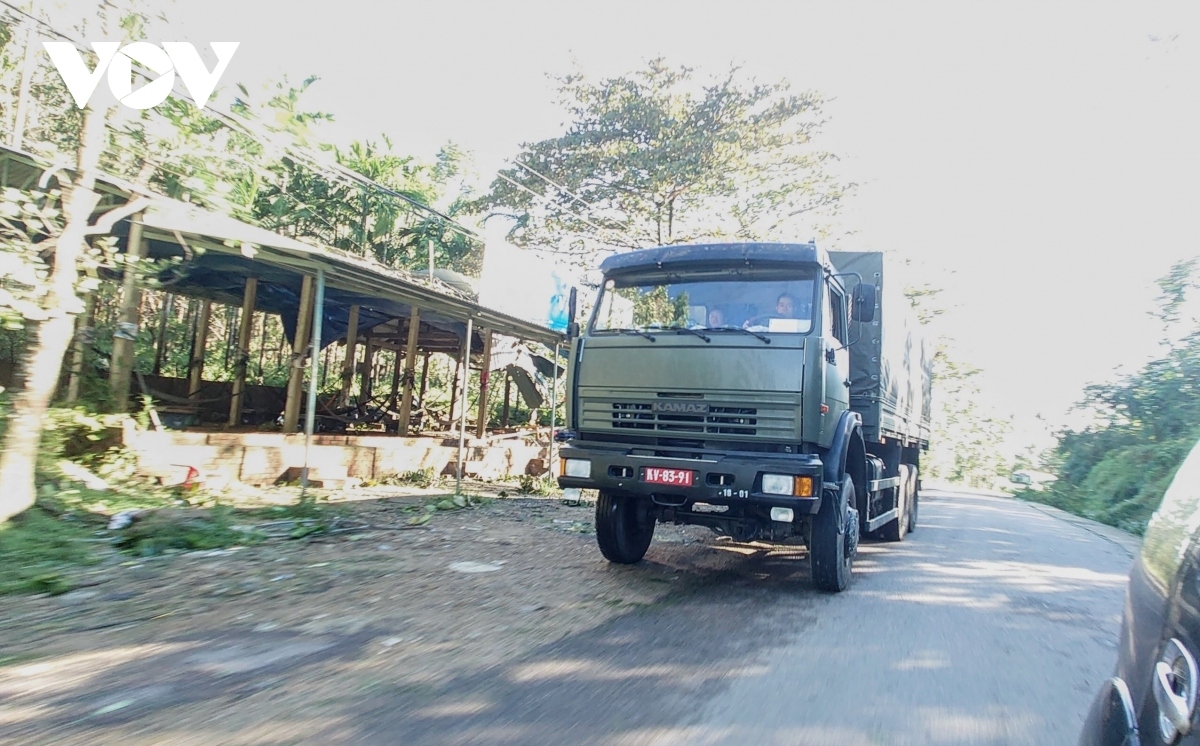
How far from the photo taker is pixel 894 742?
131 inches

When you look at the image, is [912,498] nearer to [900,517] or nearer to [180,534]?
[900,517]

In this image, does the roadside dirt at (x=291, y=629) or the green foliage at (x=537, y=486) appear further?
the green foliage at (x=537, y=486)

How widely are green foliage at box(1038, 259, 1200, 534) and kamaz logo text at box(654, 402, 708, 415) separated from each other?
12377mm

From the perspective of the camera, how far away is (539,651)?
176 inches

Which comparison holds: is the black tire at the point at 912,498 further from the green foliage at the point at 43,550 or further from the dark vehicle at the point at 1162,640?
the green foliage at the point at 43,550

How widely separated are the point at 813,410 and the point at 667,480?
1.19 meters

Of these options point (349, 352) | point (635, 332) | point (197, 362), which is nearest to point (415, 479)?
point (349, 352)

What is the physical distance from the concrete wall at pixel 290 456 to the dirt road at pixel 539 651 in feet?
10.5

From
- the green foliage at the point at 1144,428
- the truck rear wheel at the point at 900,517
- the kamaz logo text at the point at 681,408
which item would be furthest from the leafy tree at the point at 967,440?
the kamaz logo text at the point at 681,408

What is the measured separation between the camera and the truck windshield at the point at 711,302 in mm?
6059

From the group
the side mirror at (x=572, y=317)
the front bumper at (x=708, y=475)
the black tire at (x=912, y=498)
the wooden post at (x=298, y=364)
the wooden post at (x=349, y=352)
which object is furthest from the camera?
the wooden post at (x=349, y=352)

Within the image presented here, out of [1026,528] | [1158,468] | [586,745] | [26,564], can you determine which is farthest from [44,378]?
[1158,468]

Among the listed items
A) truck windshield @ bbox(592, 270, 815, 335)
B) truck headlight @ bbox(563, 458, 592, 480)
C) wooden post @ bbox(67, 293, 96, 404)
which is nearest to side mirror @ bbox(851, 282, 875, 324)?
truck windshield @ bbox(592, 270, 815, 335)

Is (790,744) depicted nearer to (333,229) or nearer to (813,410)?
(813,410)
